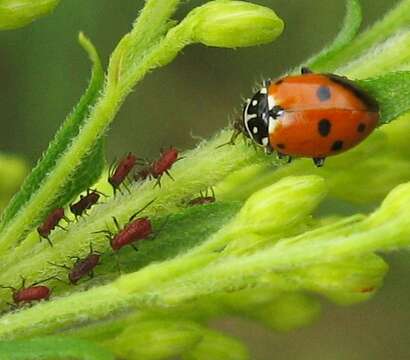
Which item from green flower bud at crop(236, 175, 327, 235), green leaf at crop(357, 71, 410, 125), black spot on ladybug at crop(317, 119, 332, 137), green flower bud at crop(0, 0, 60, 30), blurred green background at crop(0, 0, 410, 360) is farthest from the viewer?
blurred green background at crop(0, 0, 410, 360)

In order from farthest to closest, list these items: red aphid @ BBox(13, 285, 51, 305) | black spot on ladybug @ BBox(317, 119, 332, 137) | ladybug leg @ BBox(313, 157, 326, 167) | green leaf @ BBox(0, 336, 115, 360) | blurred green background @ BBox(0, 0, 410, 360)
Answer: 1. blurred green background @ BBox(0, 0, 410, 360)
2. black spot on ladybug @ BBox(317, 119, 332, 137)
3. ladybug leg @ BBox(313, 157, 326, 167)
4. red aphid @ BBox(13, 285, 51, 305)
5. green leaf @ BBox(0, 336, 115, 360)

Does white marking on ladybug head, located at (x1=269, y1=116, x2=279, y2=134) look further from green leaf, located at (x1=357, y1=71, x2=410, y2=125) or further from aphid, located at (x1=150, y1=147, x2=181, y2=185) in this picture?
green leaf, located at (x1=357, y1=71, x2=410, y2=125)

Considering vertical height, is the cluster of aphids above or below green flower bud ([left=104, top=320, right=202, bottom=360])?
above

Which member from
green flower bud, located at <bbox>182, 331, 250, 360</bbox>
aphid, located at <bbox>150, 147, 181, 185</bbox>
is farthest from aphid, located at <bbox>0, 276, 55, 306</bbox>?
green flower bud, located at <bbox>182, 331, 250, 360</bbox>

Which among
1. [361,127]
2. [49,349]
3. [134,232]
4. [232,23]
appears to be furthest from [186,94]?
[49,349]

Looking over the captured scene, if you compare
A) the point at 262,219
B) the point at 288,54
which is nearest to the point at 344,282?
the point at 262,219

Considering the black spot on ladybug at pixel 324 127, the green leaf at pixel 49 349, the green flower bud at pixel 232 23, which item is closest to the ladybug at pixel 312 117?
the black spot on ladybug at pixel 324 127
